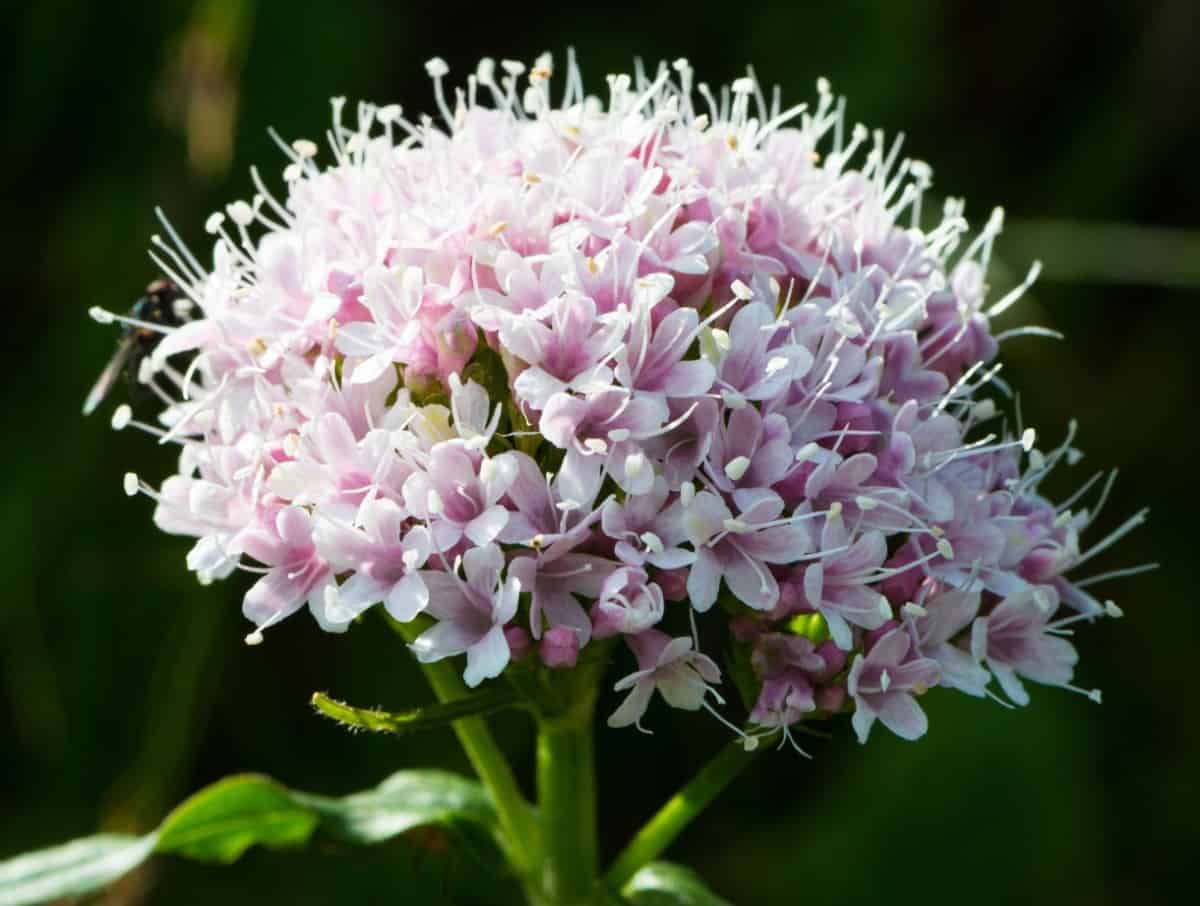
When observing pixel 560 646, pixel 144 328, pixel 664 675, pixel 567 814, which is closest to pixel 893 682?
pixel 664 675

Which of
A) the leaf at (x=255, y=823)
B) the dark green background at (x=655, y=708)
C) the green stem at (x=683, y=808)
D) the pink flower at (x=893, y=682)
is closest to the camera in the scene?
the pink flower at (x=893, y=682)

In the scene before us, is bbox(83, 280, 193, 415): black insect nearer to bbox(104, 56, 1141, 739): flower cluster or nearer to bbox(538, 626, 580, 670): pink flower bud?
bbox(104, 56, 1141, 739): flower cluster

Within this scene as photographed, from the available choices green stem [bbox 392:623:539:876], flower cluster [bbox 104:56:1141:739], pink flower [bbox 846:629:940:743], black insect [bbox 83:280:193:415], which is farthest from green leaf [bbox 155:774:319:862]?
pink flower [bbox 846:629:940:743]

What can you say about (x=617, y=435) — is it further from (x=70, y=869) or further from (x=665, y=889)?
(x=70, y=869)

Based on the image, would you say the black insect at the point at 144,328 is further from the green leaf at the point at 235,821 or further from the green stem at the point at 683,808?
the green stem at the point at 683,808

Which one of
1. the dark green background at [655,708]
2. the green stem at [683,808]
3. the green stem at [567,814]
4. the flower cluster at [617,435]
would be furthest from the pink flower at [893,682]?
the dark green background at [655,708]

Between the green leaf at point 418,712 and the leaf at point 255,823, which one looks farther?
the leaf at point 255,823
